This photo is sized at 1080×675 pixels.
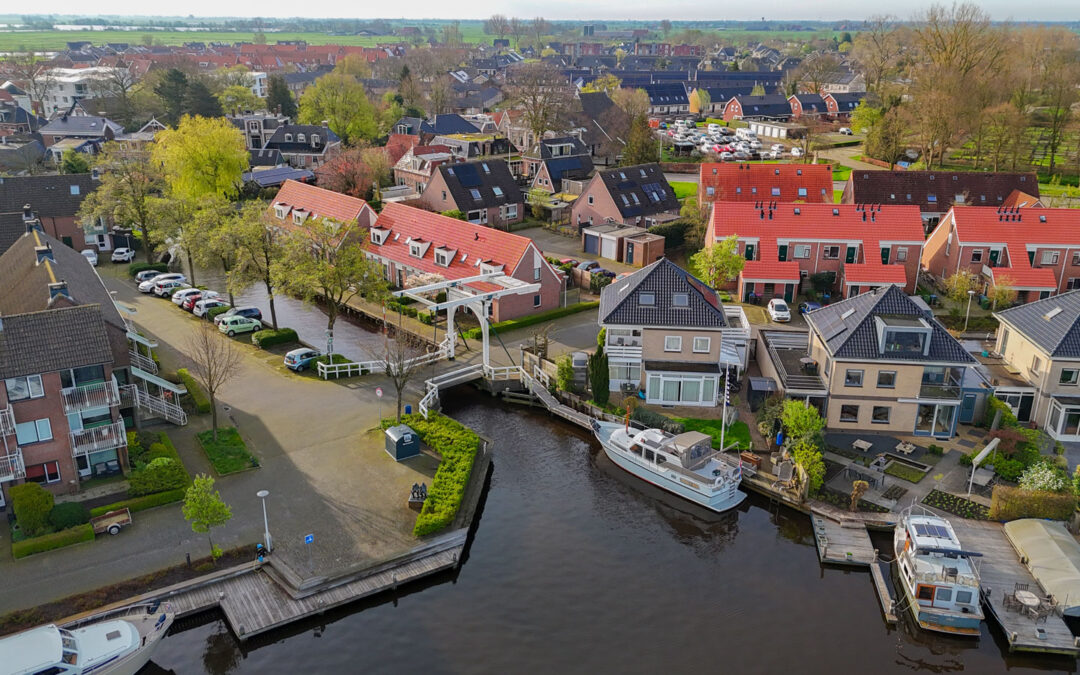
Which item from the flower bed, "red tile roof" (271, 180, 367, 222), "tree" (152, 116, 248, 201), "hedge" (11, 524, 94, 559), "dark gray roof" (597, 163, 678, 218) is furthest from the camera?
"dark gray roof" (597, 163, 678, 218)

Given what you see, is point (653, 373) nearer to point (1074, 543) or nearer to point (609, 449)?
point (609, 449)

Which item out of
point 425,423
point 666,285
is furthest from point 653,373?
point 425,423

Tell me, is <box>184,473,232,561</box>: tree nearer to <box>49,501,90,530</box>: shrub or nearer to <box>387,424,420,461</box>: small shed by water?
<box>49,501,90,530</box>: shrub

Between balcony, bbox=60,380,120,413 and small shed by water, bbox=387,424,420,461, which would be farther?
small shed by water, bbox=387,424,420,461

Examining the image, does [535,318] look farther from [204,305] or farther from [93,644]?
[93,644]

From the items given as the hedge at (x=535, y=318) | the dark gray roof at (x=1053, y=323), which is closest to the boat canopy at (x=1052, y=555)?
the dark gray roof at (x=1053, y=323)

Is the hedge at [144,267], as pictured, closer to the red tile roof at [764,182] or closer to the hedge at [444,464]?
the hedge at [444,464]

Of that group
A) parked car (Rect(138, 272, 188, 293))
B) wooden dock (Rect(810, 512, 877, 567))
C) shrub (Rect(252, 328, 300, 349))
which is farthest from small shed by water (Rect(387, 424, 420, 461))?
parked car (Rect(138, 272, 188, 293))
